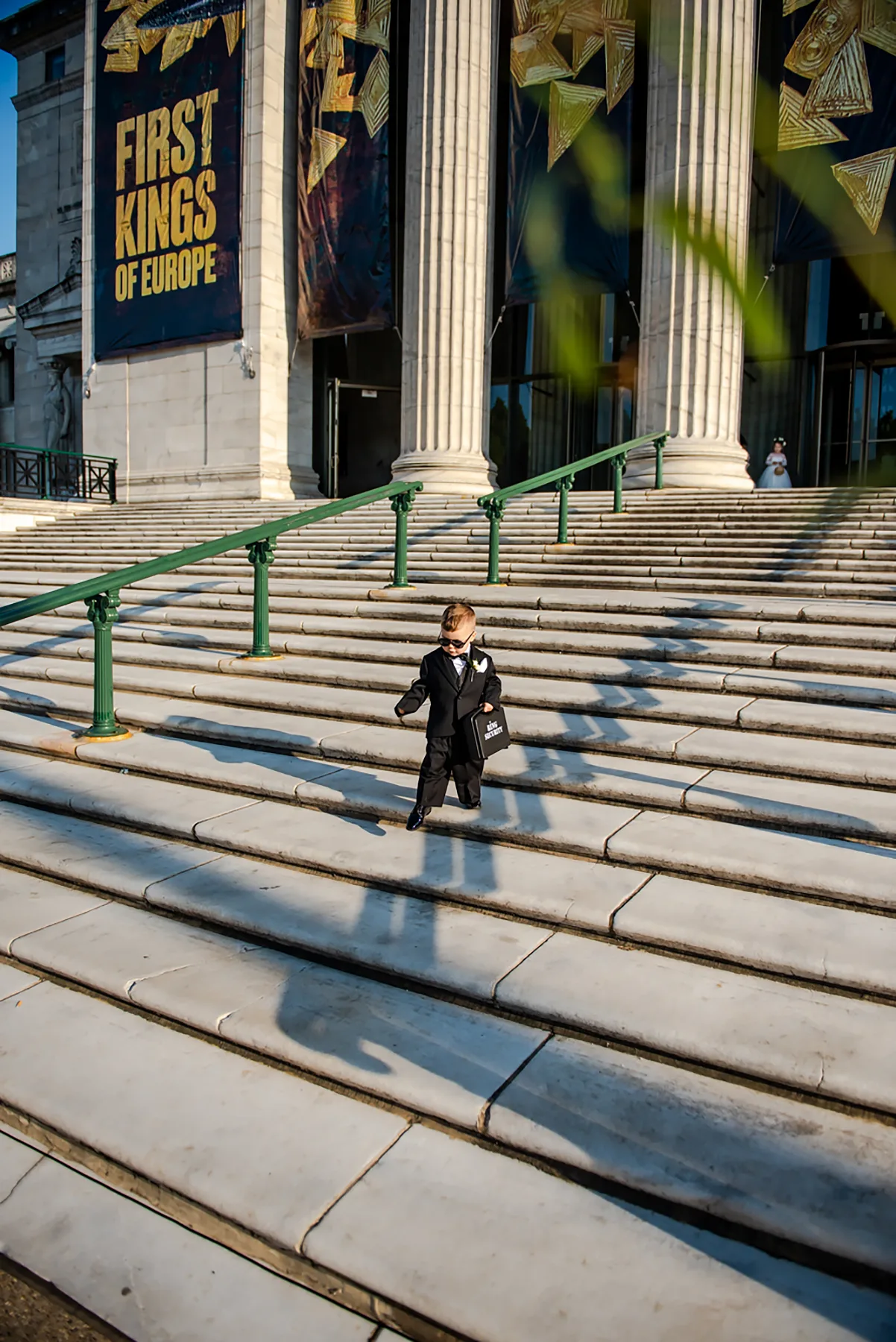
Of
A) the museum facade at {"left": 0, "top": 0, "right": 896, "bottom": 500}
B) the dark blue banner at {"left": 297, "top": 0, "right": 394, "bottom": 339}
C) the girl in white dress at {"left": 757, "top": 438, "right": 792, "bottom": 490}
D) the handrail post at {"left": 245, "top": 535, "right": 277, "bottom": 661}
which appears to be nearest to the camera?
the handrail post at {"left": 245, "top": 535, "right": 277, "bottom": 661}

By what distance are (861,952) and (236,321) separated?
18.8 metres

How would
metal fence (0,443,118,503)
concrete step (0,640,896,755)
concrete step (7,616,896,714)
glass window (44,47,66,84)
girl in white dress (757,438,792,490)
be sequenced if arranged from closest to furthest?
1. concrete step (0,640,896,755)
2. concrete step (7,616,896,714)
3. girl in white dress (757,438,792,490)
4. metal fence (0,443,118,503)
5. glass window (44,47,66,84)

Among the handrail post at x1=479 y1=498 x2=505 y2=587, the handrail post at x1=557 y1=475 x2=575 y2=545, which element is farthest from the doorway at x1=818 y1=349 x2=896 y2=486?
the handrail post at x1=479 y1=498 x2=505 y2=587

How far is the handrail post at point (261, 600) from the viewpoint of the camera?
7332 millimetres

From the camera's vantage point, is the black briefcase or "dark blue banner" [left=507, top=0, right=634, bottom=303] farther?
"dark blue banner" [left=507, top=0, right=634, bottom=303]

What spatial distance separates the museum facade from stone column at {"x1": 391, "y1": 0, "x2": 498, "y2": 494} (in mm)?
47

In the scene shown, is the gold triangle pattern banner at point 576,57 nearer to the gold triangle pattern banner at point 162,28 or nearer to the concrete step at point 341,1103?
the gold triangle pattern banner at point 162,28

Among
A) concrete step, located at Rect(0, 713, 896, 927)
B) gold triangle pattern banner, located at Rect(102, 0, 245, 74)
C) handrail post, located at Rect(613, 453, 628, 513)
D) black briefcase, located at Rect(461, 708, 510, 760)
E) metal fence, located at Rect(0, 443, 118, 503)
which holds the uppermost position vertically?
gold triangle pattern banner, located at Rect(102, 0, 245, 74)

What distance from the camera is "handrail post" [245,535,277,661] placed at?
7332mm

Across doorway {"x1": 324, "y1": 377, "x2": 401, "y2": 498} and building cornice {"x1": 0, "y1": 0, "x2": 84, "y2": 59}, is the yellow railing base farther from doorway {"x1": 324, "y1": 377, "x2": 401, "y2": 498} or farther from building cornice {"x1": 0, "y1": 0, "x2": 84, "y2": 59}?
building cornice {"x1": 0, "y1": 0, "x2": 84, "y2": 59}

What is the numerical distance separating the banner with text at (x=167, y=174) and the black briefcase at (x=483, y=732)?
55.6 feet

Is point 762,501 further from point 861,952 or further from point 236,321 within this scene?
point 236,321

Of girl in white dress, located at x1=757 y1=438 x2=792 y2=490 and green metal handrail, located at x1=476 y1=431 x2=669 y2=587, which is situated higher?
girl in white dress, located at x1=757 y1=438 x2=792 y2=490

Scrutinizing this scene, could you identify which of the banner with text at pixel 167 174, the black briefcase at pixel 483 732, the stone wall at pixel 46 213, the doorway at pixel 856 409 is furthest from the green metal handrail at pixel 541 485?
the stone wall at pixel 46 213
